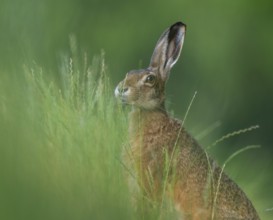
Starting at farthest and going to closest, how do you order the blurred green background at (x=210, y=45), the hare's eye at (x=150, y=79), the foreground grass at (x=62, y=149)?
the blurred green background at (x=210, y=45) → the hare's eye at (x=150, y=79) → the foreground grass at (x=62, y=149)

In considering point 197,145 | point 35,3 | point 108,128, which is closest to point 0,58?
point 108,128

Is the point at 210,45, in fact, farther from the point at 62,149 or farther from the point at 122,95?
the point at 62,149

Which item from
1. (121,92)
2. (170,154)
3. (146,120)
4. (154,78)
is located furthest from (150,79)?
(170,154)

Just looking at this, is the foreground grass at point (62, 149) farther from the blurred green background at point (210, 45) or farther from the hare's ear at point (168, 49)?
the blurred green background at point (210, 45)

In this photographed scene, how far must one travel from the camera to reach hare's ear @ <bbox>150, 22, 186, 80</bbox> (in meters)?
5.61

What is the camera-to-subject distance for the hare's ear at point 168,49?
18.4 ft

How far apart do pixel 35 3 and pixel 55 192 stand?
11.4 ft

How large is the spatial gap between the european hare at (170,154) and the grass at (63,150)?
0.89ft

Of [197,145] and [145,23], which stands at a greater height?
[145,23]

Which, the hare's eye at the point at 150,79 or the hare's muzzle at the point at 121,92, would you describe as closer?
the hare's muzzle at the point at 121,92

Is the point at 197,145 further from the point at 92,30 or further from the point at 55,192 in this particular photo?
the point at 92,30

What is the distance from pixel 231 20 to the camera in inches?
611

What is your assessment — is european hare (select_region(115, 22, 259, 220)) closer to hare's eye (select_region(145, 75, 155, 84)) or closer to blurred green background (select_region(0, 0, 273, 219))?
hare's eye (select_region(145, 75, 155, 84))

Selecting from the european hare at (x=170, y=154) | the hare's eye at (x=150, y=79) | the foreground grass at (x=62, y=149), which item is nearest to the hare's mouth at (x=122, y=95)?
the european hare at (x=170, y=154)
